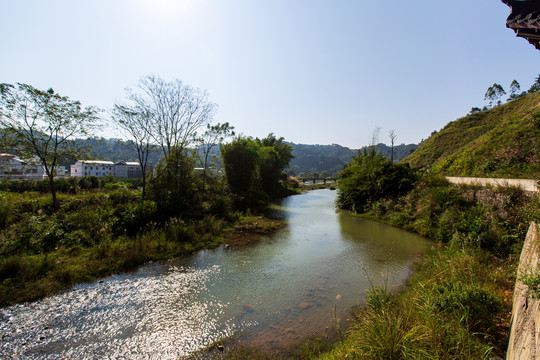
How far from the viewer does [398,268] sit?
7.42m

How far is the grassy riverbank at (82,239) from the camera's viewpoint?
236 inches

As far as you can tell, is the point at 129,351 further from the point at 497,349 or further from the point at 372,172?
the point at 372,172

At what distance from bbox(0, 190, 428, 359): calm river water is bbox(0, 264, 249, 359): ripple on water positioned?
0.06 ft

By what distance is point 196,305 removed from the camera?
17.4ft

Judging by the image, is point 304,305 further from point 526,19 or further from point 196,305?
point 526,19

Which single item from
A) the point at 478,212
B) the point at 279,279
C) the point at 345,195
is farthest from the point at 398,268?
the point at 345,195

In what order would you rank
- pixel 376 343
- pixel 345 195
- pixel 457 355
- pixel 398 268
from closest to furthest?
1. pixel 457 355
2. pixel 376 343
3. pixel 398 268
4. pixel 345 195

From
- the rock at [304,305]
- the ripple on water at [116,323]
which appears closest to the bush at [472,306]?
the rock at [304,305]

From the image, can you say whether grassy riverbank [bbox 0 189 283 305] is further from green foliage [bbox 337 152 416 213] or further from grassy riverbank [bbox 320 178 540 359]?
green foliage [bbox 337 152 416 213]

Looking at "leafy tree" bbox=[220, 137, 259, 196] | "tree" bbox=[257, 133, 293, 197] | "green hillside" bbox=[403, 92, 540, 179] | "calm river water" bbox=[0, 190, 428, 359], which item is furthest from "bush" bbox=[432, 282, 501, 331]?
"tree" bbox=[257, 133, 293, 197]

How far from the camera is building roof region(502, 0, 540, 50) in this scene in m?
2.97

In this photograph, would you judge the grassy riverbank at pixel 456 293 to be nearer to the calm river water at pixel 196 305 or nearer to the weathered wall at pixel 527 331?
the weathered wall at pixel 527 331

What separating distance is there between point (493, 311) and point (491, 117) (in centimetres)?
5107

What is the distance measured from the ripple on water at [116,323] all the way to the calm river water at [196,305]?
0.06 ft
